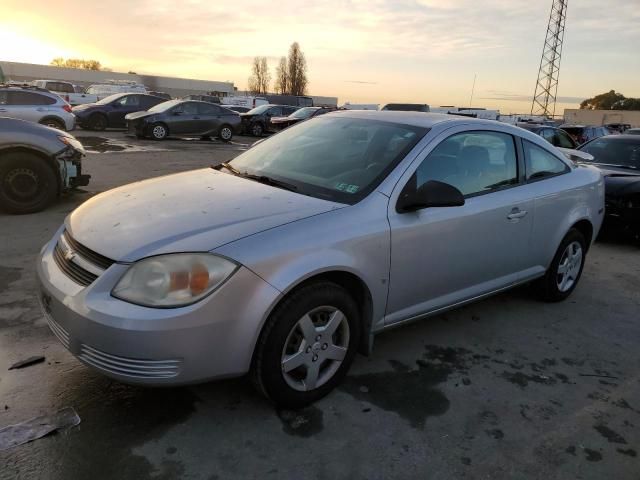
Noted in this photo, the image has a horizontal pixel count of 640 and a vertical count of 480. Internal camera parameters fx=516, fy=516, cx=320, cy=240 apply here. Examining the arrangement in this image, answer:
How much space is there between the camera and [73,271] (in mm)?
2662

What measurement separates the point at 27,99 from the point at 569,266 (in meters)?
14.0

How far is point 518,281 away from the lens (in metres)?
4.13

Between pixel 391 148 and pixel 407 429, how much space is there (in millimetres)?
1725

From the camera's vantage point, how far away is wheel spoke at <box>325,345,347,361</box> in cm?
287

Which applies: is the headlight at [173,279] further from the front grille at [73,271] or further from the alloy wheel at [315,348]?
the alloy wheel at [315,348]

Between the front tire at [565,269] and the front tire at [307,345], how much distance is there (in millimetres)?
2349

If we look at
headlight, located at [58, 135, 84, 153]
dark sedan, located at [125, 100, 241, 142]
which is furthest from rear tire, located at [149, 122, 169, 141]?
headlight, located at [58, 135, 84, 153]

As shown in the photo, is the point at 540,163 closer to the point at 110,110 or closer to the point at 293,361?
the point at 293,361

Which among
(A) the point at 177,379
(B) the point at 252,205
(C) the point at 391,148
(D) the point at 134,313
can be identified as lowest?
(A) the point at 177,379

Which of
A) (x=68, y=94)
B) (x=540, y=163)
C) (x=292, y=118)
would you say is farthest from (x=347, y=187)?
(x=68, y=94)

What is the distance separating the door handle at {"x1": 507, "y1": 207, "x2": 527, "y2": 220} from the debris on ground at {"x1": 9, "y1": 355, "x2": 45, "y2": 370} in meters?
3.28

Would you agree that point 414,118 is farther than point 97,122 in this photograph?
No

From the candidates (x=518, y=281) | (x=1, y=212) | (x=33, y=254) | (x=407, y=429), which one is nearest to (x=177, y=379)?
(x=407, y=429)

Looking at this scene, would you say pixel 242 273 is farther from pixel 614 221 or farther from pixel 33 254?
pixel 614 221
